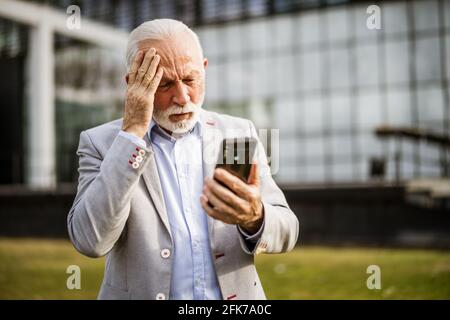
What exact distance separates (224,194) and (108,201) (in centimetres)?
39

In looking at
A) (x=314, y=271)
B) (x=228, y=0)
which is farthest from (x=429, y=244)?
(x=228, y=0)

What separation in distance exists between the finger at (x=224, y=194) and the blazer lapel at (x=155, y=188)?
32 cm

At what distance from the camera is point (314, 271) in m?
9.23

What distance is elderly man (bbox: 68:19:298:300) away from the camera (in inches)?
77.7

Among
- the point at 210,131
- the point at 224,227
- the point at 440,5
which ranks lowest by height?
the point at 224,227

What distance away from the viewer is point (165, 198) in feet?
7.09

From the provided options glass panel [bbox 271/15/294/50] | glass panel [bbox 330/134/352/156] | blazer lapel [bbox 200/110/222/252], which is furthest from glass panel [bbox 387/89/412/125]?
blazer lapel [bbox 200/110/222/252]

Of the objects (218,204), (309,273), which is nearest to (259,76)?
(309,273)

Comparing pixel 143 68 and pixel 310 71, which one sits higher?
pixel 310 71

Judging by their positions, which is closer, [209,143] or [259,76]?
[209,143]

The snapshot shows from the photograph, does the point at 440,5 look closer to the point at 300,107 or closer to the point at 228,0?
the point at 300,107

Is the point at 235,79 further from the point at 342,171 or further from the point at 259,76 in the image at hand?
the point at 342,171

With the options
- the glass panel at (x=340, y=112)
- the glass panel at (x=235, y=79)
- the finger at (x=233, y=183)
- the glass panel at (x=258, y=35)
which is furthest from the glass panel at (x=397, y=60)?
the finger at (x=233, y=183)
